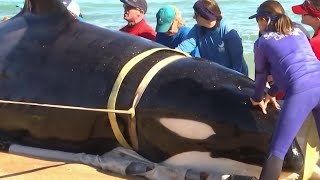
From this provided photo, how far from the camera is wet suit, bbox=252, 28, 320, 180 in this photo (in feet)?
16.0

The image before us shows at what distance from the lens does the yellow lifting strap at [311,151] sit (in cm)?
521

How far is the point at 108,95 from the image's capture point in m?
5.67

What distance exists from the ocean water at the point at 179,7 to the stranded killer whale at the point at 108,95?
13612 millimetres

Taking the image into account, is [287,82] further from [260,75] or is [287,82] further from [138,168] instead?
[138,168]

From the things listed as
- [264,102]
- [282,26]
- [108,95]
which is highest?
[282,26]

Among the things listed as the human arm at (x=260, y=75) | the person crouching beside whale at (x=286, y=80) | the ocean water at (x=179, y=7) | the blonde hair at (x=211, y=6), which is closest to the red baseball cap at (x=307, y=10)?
the blonde hair at (x=211, y=6)

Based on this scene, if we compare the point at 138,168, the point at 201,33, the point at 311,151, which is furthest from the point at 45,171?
the point at 201,33

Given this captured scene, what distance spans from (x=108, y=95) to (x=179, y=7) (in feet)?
83.8

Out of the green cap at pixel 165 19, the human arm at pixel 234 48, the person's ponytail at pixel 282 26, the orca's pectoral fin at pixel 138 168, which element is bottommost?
the orca's pectoral fin at pixel 138 168

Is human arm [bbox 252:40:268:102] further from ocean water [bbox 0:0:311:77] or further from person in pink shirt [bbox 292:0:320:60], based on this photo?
ocean water [bbox 0:0:311:77]

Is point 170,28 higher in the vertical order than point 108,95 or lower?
lower

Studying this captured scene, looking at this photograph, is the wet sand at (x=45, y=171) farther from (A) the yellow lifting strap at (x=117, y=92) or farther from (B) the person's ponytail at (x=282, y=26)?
(B) the person's ponytail at (x=282, y=26)

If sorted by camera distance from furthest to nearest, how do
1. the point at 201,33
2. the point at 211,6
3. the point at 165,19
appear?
the point at 165,19 < the point at 201,33 < the point at 211,6

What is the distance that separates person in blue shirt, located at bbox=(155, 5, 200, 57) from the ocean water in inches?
436
